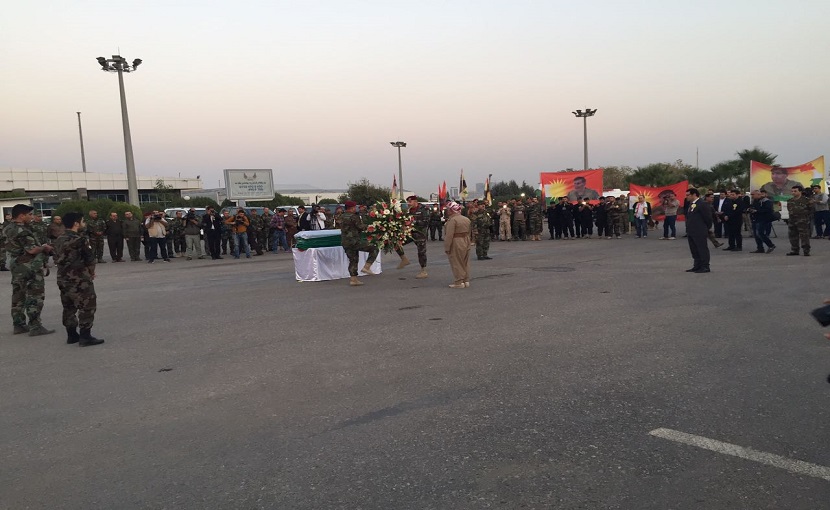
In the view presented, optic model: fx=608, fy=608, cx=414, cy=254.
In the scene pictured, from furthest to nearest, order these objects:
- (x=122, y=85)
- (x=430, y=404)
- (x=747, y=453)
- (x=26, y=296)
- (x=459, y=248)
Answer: (x=122, y=85)
(x=459, y=248)
(x=26, y=296)
(x=430, y=404)
(x=747, y=453)

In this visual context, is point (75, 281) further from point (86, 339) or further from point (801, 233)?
point (801, 233)

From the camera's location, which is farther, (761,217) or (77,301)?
(761,217)

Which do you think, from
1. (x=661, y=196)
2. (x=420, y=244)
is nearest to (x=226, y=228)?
(x=420, y=244)

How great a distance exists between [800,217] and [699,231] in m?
3.61

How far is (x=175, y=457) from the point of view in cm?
444

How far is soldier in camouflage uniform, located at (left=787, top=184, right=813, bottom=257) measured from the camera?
14661 millimetres

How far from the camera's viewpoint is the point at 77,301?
803cm

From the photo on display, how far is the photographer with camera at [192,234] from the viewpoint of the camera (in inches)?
818

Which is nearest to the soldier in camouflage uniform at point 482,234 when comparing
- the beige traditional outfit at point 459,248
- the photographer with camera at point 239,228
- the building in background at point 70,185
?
the beige traditional outfit at point 459,248

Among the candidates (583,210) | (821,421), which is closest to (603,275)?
(821,421)

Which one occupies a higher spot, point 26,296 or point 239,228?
point 239,228

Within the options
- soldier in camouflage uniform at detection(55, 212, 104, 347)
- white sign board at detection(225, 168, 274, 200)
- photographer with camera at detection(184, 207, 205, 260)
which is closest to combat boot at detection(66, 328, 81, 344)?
soldier in camouflage uniform at detection(55, 212, 104, 347)

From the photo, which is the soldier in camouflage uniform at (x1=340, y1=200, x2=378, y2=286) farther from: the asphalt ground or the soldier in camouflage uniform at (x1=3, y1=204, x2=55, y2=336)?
the soldier in camouflage uniform at (x1=3, y1=204, x2=55, y2=336)

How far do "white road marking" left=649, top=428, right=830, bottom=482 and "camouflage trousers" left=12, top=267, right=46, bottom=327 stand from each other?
8.54m
